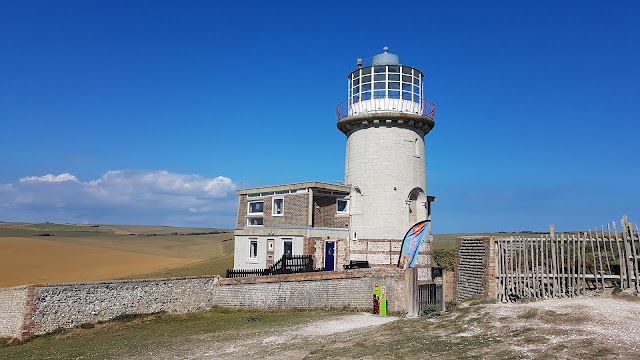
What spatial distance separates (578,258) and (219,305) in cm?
1817

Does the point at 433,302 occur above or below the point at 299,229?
below

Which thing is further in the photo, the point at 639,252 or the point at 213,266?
the point at 213,266

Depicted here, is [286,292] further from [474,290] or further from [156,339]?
[474,290]

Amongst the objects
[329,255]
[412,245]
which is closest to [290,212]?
[329,255]

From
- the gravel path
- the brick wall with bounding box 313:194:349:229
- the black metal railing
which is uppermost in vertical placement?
the brick wall with bounding box 313:194:349:229

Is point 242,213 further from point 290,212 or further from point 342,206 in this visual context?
point 342,206

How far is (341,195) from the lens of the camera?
31.5 metres

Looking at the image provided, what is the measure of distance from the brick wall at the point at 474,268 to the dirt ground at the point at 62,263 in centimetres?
3292

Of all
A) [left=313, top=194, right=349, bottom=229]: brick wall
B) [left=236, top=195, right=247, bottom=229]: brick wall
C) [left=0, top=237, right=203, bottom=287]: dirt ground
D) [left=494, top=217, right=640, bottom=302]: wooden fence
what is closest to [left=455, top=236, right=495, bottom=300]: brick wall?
[left=494, top=217, right=640, bottom=302]: wooden fence

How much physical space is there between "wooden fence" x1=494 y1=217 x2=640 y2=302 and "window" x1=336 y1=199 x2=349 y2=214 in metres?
13.0

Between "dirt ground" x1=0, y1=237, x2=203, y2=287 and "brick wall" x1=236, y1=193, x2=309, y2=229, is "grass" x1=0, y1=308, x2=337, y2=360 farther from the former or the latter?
"dirt ground" x1=0, y1=237, x2=203, y2=287

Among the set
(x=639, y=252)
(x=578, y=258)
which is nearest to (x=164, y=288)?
(x=578, y=258)

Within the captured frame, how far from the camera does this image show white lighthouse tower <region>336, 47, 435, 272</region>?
2959 centimetres

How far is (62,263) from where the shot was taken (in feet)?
177
